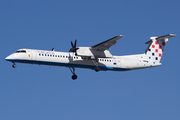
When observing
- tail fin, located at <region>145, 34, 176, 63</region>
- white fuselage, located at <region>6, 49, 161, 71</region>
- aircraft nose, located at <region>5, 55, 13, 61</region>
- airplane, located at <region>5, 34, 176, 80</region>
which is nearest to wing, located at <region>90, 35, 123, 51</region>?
airplane, located at <region>5, 34, 176, 80</region>

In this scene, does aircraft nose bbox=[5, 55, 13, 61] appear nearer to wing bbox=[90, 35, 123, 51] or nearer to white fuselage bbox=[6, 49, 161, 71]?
white fuselage bbox=[6, 49, 161, 71]

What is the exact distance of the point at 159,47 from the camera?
107 feet

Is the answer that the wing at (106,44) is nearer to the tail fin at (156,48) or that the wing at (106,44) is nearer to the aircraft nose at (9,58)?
the tail fin at (156,48)

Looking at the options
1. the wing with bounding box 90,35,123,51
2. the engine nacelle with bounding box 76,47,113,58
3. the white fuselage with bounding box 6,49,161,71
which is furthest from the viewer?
the engine nacelle with bounding box 76,47,113,58

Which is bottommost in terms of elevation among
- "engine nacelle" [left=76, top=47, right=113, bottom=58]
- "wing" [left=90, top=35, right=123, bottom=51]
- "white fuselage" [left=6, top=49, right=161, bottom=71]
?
"white fuselage" [left=6, top=49, right=161, bottom=71]

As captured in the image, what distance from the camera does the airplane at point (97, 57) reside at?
2792 cm

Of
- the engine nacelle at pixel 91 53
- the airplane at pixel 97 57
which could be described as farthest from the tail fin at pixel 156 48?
the engine nacelle at pixel 91 53

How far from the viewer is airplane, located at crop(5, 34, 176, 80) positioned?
27922 millimetres

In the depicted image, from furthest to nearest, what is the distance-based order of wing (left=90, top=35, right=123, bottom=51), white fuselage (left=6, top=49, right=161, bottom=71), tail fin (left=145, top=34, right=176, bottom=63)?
tail fin (left=145, top=34, right=176, bottom=63) < white fuselage (left=6, top=49, right=161, bottom=71) < wing (left=90, top=35, right=123, bottom=51)

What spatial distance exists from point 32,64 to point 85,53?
575 centimetres

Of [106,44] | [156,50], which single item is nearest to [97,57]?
[106,44]

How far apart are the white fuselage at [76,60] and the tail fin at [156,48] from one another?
66 centimetres

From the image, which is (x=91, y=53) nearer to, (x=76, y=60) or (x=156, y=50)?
(x=76, y=60)

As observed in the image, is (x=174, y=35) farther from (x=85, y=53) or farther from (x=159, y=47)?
(x=85, y=53)
